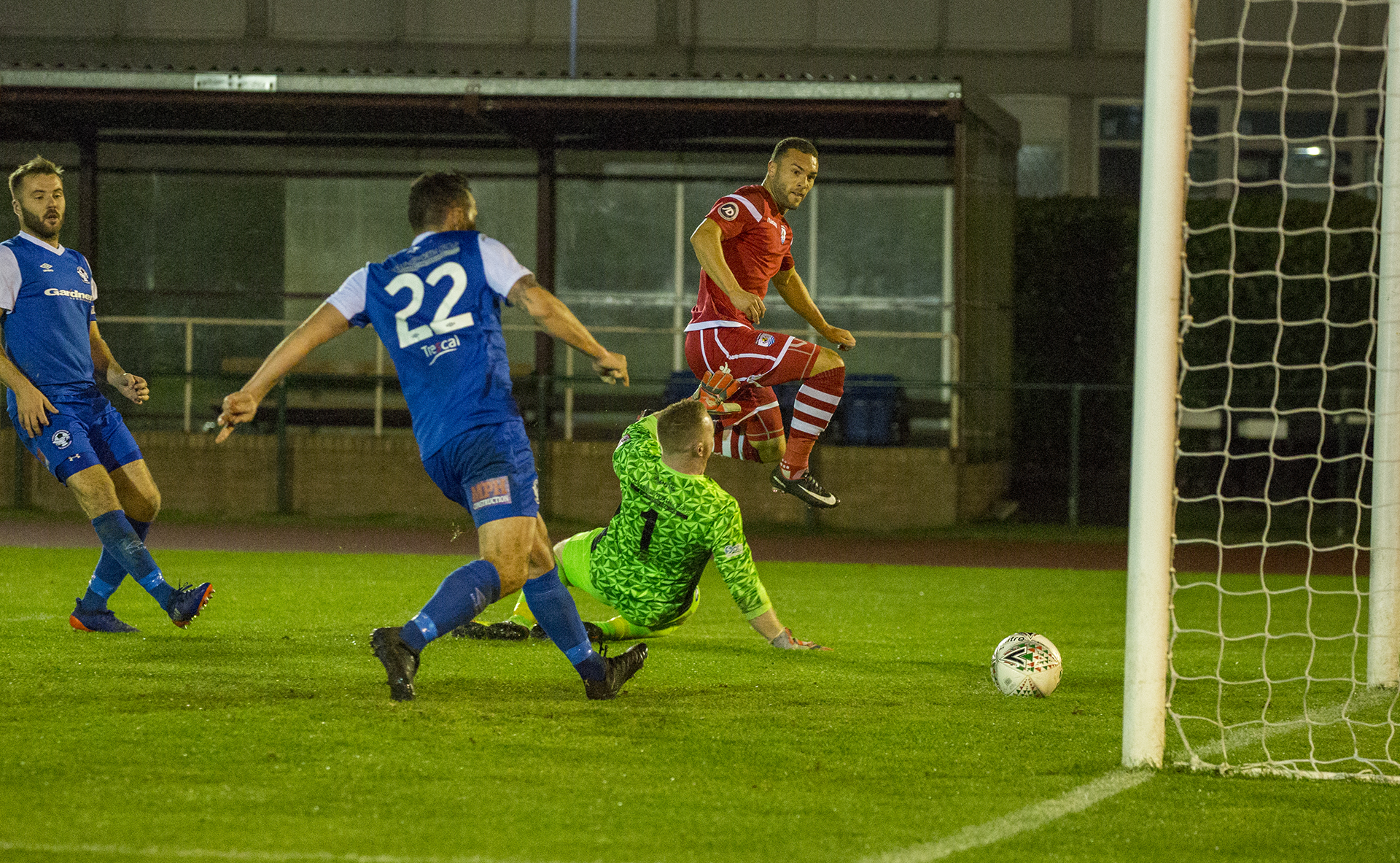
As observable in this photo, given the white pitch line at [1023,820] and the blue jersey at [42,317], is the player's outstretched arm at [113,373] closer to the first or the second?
the blue jersey at [42,317]

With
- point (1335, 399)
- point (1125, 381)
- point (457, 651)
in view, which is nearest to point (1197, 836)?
point (457, 651)

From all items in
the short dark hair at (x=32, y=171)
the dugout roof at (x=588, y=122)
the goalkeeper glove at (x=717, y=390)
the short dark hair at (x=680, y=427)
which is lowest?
the short dark hair at (x=680, y=427)

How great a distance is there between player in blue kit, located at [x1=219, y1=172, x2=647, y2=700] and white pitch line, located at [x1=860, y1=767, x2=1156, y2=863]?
211cm

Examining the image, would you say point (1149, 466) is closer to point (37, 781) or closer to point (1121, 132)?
point (37, 781)

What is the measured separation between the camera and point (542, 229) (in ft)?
62.2

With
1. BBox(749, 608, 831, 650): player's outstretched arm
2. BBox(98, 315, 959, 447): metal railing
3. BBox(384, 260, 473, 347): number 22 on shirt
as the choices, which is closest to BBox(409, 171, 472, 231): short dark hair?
BBox(384, 260, 473, 347): number 22 on shirt

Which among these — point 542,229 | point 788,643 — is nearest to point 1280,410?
point 542,229

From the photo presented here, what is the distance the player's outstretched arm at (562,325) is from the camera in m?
5.34

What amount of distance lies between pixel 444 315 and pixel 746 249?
Answer: 241 centimetres

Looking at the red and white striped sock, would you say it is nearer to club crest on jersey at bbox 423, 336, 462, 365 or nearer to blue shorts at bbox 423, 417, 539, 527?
blue shorts at bbox 423, 417, 539, 527

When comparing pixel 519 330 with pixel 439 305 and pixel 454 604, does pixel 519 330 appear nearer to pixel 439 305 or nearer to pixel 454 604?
pixel 439 305

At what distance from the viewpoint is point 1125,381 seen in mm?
22109

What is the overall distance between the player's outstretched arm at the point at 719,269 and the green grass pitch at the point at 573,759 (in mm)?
1711

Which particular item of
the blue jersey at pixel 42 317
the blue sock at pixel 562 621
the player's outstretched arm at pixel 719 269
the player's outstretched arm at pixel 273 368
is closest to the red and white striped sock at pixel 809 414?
the player's outstretched arm at pixel 719 269
